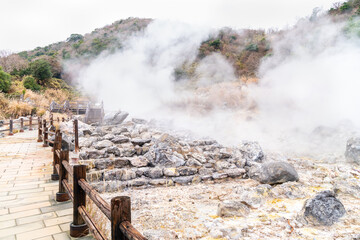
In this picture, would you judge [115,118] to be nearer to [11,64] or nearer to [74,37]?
[11,64]

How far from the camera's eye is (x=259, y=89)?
11898 millimetres

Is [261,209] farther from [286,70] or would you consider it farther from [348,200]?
[286,70]

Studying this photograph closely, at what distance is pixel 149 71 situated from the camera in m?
18.9

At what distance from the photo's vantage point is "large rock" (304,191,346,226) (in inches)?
97.3

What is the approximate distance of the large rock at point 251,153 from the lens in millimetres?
4996

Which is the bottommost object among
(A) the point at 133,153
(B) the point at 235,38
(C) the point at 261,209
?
(C) the point at 261,209

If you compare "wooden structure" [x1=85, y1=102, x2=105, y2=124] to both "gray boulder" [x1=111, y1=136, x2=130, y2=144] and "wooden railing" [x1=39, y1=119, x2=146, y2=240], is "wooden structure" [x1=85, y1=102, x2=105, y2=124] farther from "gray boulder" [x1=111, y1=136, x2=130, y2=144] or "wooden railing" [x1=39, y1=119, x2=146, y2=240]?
"wooden railing" [x1=39, y1=119, x2=146, y2=240]

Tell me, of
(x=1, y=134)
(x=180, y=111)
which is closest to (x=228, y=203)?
(x=1, y=134)

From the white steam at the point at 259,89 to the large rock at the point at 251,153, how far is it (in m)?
1.57

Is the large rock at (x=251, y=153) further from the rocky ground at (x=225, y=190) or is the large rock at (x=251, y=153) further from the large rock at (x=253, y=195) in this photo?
the large rock at (x=253, y=195)

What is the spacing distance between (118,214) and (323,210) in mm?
2445

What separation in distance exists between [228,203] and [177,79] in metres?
15.8

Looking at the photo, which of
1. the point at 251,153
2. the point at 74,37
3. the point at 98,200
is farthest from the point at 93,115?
the point at 74,37

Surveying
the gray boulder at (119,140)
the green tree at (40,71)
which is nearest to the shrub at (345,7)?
the gray boulder at (119,140)
